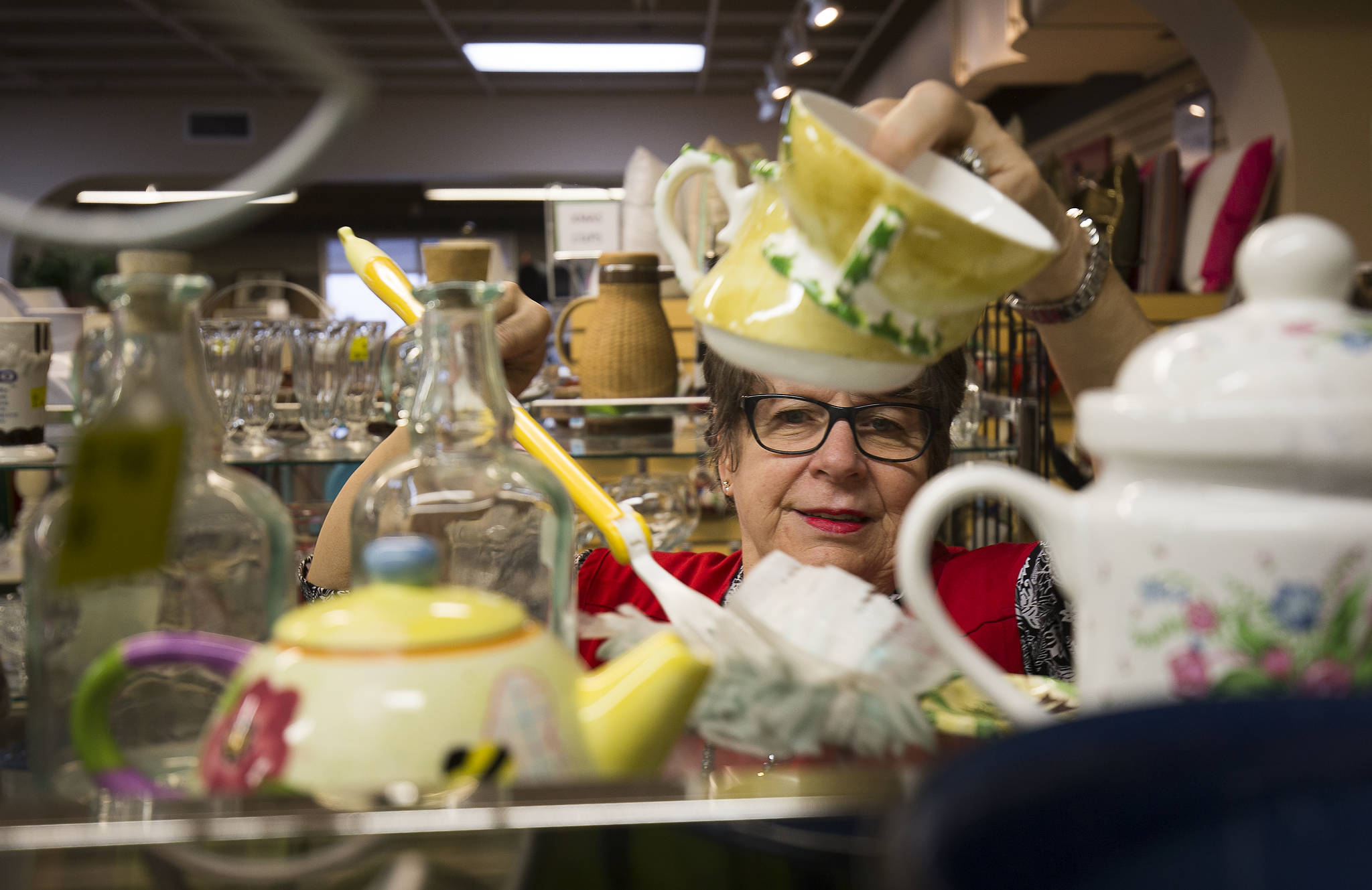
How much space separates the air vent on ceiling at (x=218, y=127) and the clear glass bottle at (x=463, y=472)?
1001 centimetres

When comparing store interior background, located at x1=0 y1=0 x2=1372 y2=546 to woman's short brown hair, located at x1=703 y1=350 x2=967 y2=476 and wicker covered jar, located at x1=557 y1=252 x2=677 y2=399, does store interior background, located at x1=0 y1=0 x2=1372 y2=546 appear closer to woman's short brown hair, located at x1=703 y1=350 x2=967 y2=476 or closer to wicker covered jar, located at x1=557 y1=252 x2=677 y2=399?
wicker covered jar, located at x1=557 y1=252 x2=677 y2=399

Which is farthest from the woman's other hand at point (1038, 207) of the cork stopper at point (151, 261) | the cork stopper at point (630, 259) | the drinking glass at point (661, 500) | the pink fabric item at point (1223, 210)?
the pink fabric item at point (1223, 210)

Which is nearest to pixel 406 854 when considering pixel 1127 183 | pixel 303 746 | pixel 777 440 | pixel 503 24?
pixel 303 746

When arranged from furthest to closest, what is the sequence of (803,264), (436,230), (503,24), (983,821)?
1. (436,230)
2. (503,24)
3. (803,264)
4. (983,821)

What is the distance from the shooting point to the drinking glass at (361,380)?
170cm

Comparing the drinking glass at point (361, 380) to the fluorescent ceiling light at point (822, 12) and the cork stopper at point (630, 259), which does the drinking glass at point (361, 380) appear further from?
the fluorescent ceiling light at point (822, 12)

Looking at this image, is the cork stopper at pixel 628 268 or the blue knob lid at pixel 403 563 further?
the cork stopper at pixel 628 268

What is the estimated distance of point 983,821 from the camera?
0.90ft

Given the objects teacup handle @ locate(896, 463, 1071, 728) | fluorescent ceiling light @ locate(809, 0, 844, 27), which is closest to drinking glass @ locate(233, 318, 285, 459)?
teacup handle @ locate(896, 463, 1071, 728)

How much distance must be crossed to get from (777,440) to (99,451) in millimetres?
931

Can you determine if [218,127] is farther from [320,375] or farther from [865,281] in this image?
[865,281]

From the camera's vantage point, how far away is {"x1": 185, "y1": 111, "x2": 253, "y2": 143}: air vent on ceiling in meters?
9.45

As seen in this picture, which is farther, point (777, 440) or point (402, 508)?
point (777, 440)

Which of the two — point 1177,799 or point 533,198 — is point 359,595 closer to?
point 1177,799
